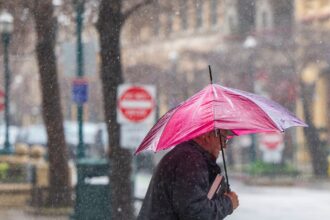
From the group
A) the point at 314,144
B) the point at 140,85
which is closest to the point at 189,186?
the point at 140,85

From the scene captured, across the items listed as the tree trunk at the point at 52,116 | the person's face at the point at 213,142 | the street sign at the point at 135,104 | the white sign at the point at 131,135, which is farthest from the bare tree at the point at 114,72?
the person's face at the point at 213,142

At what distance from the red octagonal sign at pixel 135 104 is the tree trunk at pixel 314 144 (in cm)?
1634

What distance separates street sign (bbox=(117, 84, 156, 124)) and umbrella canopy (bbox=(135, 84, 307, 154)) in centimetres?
926

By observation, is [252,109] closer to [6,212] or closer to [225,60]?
[6,212]

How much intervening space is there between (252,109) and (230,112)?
18 cm

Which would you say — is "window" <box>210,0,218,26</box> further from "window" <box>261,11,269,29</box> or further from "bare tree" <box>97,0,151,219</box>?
"bare tree" <box>97,0,151,219</box>

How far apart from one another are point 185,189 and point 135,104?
1060cm

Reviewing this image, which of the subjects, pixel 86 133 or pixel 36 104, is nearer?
pixel 86 133

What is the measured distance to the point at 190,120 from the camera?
197 inches

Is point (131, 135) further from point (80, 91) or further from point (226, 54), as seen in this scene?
point (226, 54)

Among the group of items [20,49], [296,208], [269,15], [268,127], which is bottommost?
[296,208]

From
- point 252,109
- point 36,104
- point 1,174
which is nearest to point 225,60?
point 1,174

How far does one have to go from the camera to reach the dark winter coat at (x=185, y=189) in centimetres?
463

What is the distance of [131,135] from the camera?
14.3m
